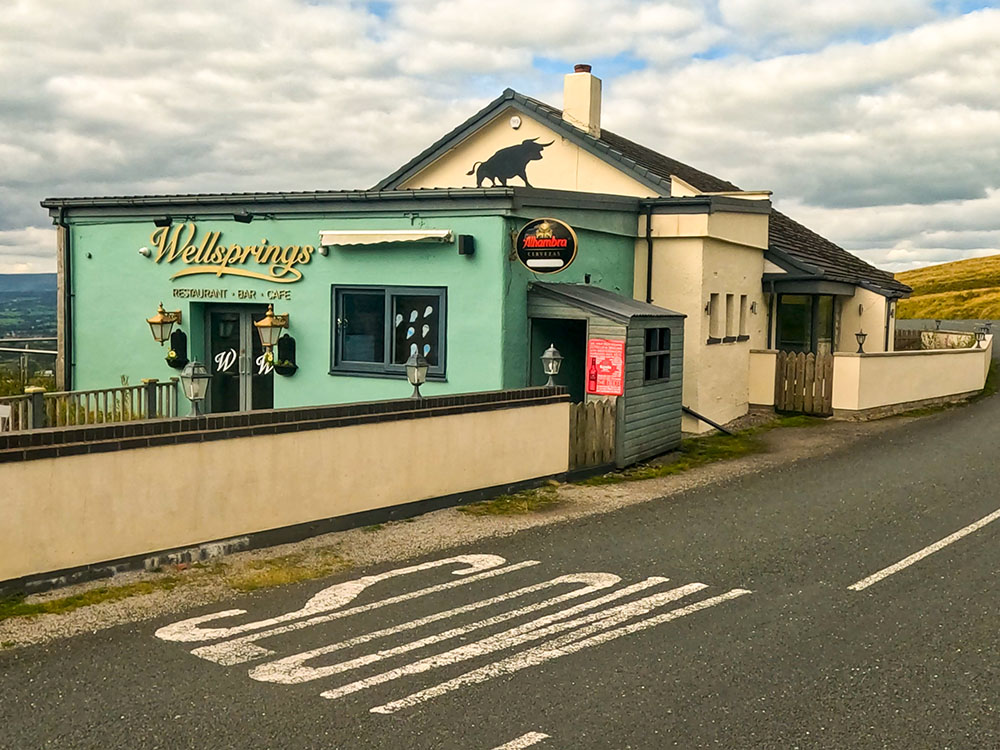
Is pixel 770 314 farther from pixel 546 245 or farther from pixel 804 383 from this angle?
pixel 546 245

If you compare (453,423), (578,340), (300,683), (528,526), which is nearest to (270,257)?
(578,340)

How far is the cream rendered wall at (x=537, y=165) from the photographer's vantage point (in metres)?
21.6

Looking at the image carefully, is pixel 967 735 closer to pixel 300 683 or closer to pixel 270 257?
pixel 300 683

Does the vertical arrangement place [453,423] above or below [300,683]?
above

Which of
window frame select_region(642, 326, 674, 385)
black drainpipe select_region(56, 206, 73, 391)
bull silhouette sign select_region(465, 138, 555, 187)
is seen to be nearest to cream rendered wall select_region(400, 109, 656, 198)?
bull silhouette sign select_region(465, 138, 555, 187)

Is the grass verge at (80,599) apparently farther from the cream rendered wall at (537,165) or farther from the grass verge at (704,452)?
the cream rendered wall at (537,165)

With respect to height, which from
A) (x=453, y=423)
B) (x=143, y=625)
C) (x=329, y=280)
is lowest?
(x=143, y=625)

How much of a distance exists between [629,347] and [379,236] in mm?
4159

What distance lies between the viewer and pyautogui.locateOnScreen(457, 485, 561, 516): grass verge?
37.7ft

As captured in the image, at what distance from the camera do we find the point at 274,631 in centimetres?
729

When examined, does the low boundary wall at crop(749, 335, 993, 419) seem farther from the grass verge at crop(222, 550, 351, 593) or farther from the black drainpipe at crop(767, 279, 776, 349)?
the grass verge at crop(222, 550, 351, 593)

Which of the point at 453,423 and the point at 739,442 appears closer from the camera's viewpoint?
the point at 453,423

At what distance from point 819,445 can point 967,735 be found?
39.0ft

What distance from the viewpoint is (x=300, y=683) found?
→ 625 cm
